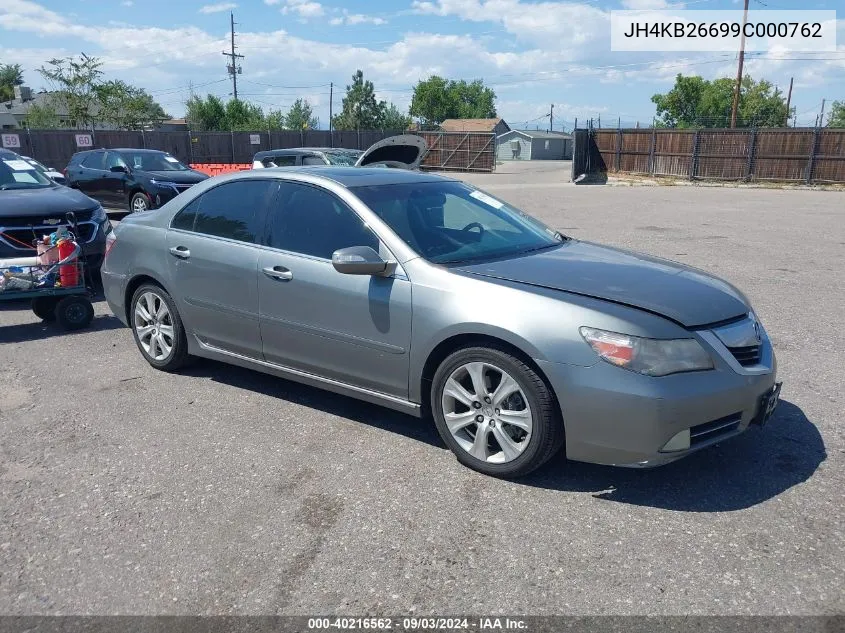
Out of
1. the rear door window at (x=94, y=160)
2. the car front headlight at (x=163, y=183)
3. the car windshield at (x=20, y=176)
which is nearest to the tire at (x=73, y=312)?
the car windshield at (x=20, y=176)

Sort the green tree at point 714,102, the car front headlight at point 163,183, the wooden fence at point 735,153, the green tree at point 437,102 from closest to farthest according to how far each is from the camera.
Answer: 1. the car front headlight at point 163,183
2. the wooden fence at point 735,153
3. the green tree at point 714,102
4. the green tree at point 437,102

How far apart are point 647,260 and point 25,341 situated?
559cm

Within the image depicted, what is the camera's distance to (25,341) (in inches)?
259

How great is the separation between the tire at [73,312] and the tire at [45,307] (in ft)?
0.67

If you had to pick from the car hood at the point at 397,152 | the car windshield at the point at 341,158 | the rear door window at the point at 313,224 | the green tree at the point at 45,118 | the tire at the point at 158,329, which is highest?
the green tree at the point at 45,118

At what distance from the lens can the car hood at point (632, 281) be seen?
11.8ft

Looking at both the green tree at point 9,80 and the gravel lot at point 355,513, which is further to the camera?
the green tree at point 9,80

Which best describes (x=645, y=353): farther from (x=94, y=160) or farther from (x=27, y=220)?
(x=94, y=160)

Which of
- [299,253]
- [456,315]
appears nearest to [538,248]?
[456,315]

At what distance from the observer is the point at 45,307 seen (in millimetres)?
7094

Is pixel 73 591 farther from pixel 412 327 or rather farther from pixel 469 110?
pixel 469 110

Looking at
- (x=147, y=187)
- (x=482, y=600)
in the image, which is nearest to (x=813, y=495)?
(x=482, y=600)

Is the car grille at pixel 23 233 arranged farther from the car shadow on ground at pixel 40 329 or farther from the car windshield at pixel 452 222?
the car windshield at pixel 452 222

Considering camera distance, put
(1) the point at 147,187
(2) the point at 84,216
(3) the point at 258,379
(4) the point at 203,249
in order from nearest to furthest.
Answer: (4) the point at 203,249 < (3) the point at 258,379 < (2) the point at 84,216 < (1) the point at 147,187
